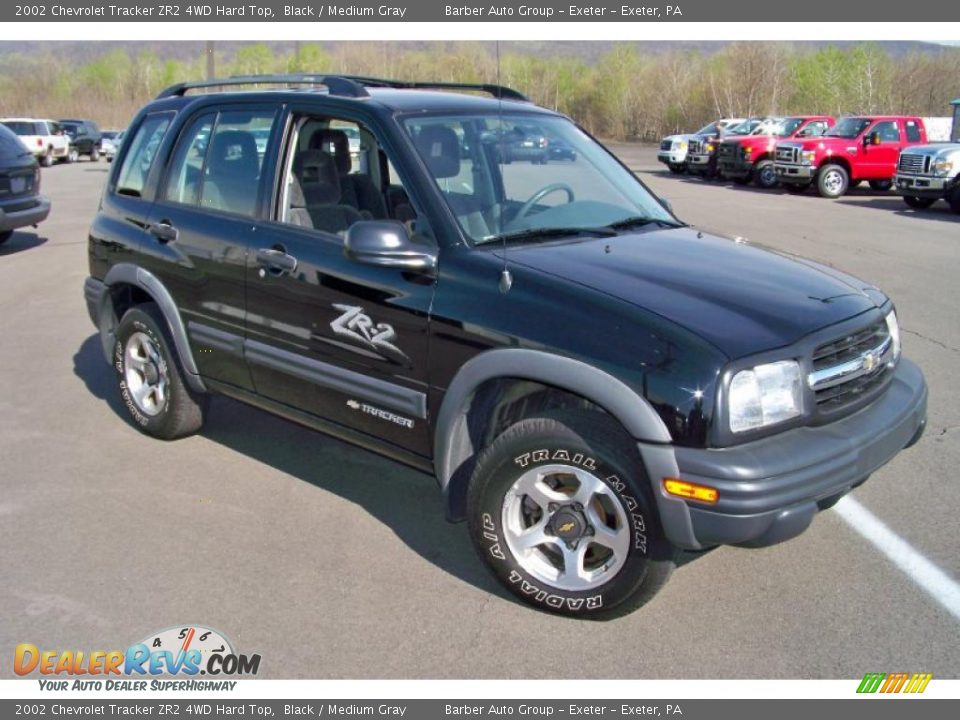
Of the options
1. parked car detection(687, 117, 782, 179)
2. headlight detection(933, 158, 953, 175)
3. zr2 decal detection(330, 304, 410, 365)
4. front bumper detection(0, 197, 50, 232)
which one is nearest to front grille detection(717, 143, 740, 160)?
parked car detection(687, 117, 782, 179)

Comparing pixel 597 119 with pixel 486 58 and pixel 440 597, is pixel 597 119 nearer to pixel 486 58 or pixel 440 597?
pixel 486 58

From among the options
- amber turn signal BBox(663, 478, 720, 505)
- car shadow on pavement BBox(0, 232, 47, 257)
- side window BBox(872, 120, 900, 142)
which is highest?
side window BBox(872, 120, 900, 142)

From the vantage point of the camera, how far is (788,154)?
2362 cm

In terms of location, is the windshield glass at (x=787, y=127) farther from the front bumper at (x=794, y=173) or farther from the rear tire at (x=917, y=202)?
the rear tire at (x=917, y=202)

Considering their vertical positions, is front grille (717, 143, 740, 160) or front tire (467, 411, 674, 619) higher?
front grille (717, 143, 740, 160)

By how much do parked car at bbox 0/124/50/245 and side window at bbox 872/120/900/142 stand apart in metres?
19.6

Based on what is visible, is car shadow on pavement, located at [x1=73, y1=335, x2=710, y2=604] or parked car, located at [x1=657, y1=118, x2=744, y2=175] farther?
parked car, located at [x1=657, y1=118, x2=744, y2=175]

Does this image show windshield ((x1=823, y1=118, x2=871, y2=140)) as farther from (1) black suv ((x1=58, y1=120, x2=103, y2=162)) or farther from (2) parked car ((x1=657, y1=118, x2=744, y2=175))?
(1) black suv ((x1=58, y1=120, x2=103, y2=162))

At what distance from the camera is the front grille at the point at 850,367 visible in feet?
10.7

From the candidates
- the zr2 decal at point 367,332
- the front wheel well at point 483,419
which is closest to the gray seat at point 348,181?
the zr2 decal at point 367,332

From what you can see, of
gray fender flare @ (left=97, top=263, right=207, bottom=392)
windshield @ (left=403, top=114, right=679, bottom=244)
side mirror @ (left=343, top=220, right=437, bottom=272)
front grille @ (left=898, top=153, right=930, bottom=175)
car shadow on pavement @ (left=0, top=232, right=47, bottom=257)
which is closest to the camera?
side mirror @ (left=343, top=220, right=437, bottom=272)

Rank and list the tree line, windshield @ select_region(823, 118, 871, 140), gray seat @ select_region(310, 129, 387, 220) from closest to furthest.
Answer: gray seat @ select_region(310, 129, 387, 220) → windshield @ select_region(823, 118, 871, 140) → the tree line

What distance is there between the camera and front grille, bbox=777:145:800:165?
23.3 metres
